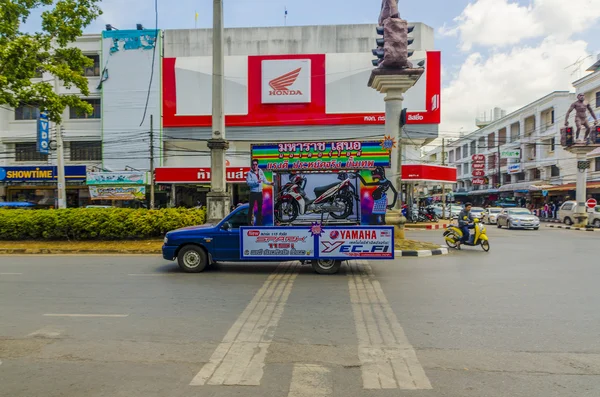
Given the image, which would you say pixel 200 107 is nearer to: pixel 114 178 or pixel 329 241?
pixel 114 178

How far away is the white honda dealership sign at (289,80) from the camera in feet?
102

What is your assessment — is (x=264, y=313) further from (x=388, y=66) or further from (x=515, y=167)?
(x=515, y=167)

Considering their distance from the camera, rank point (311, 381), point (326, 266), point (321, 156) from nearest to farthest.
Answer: point (311, 381) → point (326, 266) → point (321, 156)

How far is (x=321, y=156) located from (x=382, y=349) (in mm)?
6368

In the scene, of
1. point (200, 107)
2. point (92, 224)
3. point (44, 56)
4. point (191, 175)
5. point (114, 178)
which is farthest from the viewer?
point (200, 107)

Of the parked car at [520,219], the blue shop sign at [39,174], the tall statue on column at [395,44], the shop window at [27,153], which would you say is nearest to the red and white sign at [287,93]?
the blue shop sign at [39,174]

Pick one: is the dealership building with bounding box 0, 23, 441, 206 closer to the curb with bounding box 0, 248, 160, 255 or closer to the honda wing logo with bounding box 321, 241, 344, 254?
the curb with bounding box 0, 248, 160, 255

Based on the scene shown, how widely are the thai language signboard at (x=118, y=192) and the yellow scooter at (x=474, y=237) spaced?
20.5 m

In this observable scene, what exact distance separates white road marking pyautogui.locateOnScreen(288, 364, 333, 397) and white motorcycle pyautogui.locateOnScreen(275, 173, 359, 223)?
6523mm

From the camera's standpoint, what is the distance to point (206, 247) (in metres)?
10.1

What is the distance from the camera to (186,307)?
22.2 feet

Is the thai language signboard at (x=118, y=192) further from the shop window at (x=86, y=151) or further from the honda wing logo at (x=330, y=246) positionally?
the honda wing logo at (x=330, y=246)

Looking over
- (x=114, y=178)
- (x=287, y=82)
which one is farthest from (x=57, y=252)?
(x=287, y=82)

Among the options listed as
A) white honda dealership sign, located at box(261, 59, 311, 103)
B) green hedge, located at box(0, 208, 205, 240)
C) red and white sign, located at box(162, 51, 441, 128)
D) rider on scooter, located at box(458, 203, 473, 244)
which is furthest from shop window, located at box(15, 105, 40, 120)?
rider on scooter, located at box(458, 203, 473, 244)
